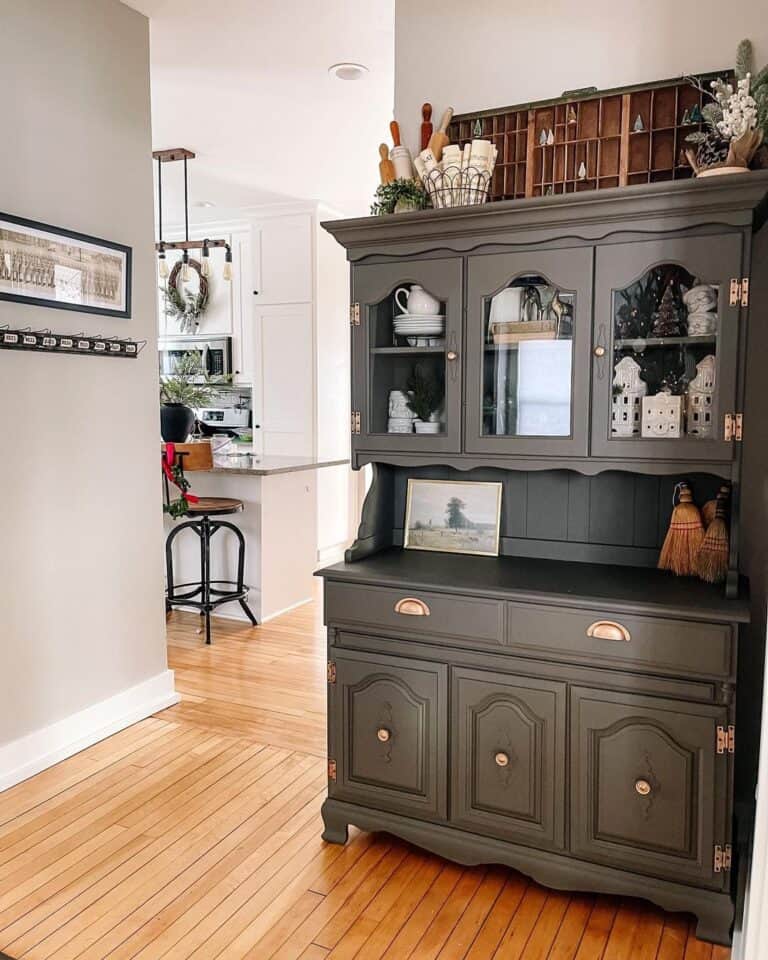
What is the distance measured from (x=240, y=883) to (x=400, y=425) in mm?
1397

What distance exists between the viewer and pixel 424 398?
7.66 feet

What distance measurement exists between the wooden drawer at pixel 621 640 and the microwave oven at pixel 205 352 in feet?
16.1

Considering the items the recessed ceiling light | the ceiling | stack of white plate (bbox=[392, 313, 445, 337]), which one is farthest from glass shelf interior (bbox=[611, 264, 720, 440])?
the recessed ceiling light

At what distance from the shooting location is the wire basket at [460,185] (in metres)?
Answer: 2.23

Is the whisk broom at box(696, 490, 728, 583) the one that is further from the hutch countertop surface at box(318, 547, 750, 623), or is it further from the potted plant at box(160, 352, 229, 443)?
the potted plant at box(160, 352, 229, 443)

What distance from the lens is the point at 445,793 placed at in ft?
7.14

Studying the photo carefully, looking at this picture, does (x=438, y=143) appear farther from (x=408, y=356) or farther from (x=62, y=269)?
(x=62, y=269)

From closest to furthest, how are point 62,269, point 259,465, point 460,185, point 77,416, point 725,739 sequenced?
point 725,739 < point 460,185 < point 62,269 < point 77,416 < point 259,465

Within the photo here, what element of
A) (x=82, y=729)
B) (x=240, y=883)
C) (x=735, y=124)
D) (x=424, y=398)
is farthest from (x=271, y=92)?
(x=240, y=883)

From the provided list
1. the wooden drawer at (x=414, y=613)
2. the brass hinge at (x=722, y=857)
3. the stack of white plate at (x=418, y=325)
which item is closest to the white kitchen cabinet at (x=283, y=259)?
the stack of white plate at (x=418, y=325)

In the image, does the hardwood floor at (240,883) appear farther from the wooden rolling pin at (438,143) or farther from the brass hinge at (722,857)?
the wooden rolling pin at (438,143)

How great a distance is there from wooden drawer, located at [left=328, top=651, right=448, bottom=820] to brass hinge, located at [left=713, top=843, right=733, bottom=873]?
0.71 metres

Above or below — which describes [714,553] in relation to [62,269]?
below

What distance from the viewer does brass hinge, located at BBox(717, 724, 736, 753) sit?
1842 millimetres
